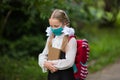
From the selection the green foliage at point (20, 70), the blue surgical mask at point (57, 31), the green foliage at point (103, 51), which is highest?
the blue surgical mask at point (57, 31)

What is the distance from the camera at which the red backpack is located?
5.80 m

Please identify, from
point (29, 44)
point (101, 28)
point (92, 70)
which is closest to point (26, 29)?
point (29, 44)

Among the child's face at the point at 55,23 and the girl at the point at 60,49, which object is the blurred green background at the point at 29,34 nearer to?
the girl at the point at 60,49

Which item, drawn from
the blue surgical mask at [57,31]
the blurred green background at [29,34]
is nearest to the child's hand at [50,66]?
the blue surgical mask at [57,31]

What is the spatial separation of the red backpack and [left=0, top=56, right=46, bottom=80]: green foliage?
8.64ft

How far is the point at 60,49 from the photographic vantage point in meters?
5.88

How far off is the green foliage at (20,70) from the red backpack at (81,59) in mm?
2635

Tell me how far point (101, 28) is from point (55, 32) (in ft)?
50.8

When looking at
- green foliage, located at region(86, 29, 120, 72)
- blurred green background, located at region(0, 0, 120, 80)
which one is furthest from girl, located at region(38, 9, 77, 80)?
green foliage, located at region(86, 29, 120, 72)

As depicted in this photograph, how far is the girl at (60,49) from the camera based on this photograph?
5773 mm

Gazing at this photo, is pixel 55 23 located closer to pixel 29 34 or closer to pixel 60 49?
pixel 60 49

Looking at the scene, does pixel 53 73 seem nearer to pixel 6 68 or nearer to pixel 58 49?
pixel 58 49

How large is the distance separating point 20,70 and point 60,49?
3610 mm

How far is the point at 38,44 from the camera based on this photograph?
11.7 m
